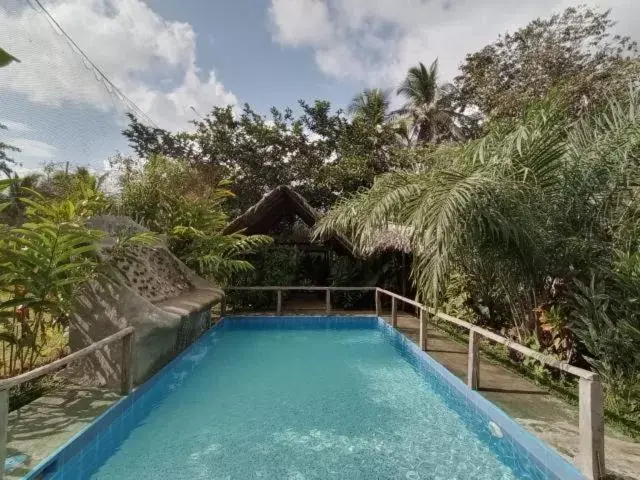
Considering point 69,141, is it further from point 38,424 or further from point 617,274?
point 617,274

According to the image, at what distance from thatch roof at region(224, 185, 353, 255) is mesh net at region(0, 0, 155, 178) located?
3865mm

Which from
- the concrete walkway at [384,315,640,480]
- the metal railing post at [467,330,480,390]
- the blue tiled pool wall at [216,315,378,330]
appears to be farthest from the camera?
the blue tiled pool wall at [216,315,378,330]

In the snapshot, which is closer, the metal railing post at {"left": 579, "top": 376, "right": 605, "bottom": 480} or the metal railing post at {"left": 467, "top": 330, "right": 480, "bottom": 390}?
the metal railing post at {"left": 579, "top": 376, "right": 605, "bottom": 480}

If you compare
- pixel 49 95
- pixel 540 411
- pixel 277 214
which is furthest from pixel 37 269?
pixel 277 214

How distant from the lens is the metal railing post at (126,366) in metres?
4.21

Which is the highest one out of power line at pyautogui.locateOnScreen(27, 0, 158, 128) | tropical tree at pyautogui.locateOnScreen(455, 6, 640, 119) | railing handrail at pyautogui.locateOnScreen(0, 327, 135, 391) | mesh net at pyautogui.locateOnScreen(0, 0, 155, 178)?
tropical tree at pyautogui.locateOnScreen(455, 6, 640, 119)

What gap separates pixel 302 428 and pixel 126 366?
6.56ft

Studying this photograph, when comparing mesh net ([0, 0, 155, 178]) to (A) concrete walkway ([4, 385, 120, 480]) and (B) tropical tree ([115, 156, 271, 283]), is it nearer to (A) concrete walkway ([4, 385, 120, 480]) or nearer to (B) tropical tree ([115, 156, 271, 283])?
(B) tropical tree ([115, 156, 271, 283])

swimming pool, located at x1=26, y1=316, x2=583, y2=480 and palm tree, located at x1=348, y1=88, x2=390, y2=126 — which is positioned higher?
palm tree, located at x1=348, y1=88, x2=390, y2=126

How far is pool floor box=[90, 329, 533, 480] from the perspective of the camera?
3.22 metres

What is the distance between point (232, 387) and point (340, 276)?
624 cm

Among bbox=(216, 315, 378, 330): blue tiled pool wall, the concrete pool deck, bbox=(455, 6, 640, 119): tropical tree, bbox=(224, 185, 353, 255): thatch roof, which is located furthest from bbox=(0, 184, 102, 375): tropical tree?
bbox=(455, 6, 640, 119): tropical tree

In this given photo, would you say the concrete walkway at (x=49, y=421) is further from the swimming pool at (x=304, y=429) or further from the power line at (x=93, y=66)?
the power line at (x=93, y=66)

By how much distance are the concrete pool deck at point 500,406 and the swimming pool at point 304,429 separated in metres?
0.14
